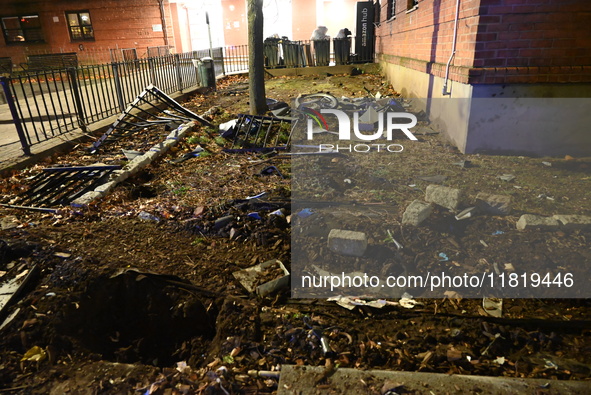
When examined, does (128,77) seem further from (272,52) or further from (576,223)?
Answer: (576,223)

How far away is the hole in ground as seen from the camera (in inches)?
101

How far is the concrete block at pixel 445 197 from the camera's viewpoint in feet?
12.4

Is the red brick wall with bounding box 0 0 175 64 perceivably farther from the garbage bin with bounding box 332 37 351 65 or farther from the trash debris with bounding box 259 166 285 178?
the trash debris with bounding box 259 166 285 178

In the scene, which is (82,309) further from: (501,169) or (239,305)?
(501,169)

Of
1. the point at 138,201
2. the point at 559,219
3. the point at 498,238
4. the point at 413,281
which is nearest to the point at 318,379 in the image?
the point at 413,281

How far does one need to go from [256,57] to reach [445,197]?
20.1 ft

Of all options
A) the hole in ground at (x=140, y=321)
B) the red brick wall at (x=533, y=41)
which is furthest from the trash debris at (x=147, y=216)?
the red brick wall at (x=533, y=41)

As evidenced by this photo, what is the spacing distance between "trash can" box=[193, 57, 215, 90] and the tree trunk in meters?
6.25

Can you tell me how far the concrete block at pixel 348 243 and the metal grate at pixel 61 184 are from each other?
11.3ft

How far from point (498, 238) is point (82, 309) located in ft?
11.6

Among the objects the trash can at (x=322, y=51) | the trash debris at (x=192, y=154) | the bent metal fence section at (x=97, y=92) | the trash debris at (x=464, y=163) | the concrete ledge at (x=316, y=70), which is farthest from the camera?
the trash can at (x=322, y=51)

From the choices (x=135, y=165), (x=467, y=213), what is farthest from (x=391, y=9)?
(x=467, y=213)

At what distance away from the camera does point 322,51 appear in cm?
1772

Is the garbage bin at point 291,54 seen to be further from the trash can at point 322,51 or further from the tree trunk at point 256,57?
the tree trunk at point 256,57
